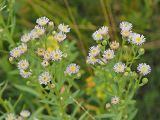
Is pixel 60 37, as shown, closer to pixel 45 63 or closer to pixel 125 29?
pixel 45 63

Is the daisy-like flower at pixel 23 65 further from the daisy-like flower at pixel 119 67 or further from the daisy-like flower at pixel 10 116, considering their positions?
the daisy-like flower at pixel 119 67

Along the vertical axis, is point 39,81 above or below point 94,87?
below

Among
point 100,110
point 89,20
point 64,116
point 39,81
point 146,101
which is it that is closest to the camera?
point 39,81

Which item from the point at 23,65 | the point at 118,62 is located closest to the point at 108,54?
the point at 118,62

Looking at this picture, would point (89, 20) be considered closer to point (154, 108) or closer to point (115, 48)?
point (154, 108)

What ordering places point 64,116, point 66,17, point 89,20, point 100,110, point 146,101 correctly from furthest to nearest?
point 89,20
point 66,17
point 146,101
point 100,110
point 64,116

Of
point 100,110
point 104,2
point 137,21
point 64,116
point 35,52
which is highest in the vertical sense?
point 137,21

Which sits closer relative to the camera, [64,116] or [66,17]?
[64,116]

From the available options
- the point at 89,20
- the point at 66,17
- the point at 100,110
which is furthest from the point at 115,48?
the point at 89,20

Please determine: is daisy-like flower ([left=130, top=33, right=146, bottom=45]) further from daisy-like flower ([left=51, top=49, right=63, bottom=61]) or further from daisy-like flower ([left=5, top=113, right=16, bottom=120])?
daisy-like flower ([left=5, top=113, right=16, bottom=120])

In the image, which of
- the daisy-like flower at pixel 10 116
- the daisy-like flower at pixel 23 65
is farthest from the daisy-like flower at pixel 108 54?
the daisy-like flower at pixel 10 116
